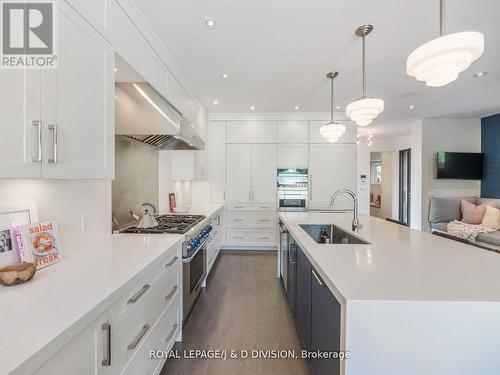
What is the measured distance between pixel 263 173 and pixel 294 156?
705 millimetres

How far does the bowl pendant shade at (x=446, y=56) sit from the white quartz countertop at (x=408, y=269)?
3.57 feet

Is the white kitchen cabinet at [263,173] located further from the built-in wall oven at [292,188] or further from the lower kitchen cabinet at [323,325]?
the lower kitchen cabinet at [323,325]

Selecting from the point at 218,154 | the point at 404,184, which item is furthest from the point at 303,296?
the point at 404,184

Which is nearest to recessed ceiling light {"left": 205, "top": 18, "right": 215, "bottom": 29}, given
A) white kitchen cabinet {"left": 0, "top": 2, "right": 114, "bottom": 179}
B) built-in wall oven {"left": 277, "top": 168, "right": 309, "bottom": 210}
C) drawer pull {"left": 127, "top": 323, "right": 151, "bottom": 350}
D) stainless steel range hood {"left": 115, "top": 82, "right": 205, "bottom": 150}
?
stainless steel range hood {"left": 115, "top": 82, "right": 205, "bottom": 150}

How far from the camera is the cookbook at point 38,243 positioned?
111cm

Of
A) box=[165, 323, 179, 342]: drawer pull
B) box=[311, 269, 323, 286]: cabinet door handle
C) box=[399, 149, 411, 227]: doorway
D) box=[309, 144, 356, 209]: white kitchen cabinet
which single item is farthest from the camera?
box=[399, 149, 411, 227]: doorway

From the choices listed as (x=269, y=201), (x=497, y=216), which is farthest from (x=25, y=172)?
(x=497, y=216)

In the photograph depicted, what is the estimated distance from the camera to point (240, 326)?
2.22 m

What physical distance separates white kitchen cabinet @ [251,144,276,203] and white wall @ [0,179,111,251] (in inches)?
121

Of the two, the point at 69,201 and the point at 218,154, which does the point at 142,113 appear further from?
the point at 218,154

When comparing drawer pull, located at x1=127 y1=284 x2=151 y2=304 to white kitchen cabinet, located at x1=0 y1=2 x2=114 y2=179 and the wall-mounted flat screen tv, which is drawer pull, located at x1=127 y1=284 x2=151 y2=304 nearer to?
white kitchen cabinet, located at x1=0 y1=2 x2=114 y2=179

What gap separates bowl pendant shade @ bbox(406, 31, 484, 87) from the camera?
129 cm

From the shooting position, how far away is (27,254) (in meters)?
1.13

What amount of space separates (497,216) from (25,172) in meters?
6.17
